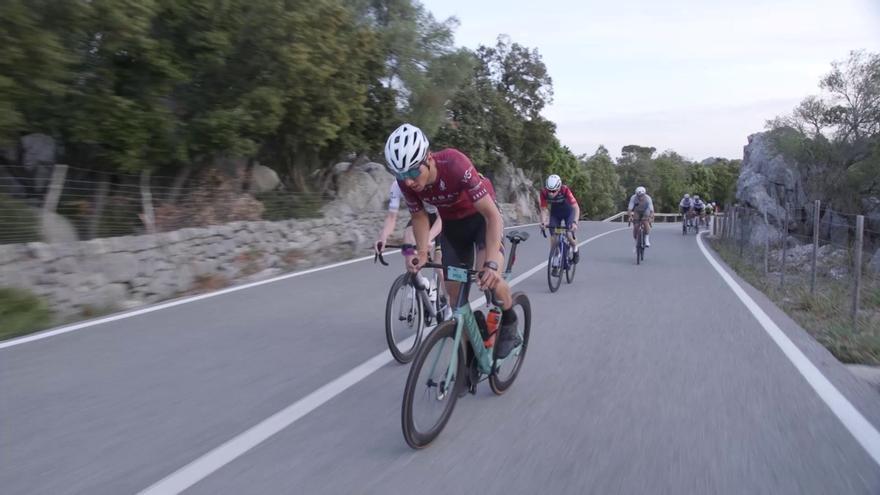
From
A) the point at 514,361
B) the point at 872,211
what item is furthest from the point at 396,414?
the point at 872,211

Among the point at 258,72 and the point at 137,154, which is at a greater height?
the point at 258,72

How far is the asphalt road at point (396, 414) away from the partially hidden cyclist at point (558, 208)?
11.2 feet

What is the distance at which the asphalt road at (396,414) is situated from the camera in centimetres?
374

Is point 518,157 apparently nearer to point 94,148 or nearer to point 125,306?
point 94,148

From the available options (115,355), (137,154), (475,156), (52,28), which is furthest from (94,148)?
(475,156)

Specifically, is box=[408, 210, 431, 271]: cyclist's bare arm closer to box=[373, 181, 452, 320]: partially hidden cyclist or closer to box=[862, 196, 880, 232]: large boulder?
box=[373, 181, 452, 320]: partially hidden cyclist

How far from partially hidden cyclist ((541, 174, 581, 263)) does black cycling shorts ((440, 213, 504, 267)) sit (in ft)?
18.6

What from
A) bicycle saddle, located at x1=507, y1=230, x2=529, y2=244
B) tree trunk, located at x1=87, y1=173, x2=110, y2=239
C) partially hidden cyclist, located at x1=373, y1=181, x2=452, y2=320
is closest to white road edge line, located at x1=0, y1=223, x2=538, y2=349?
tree trunk, located at x1=87, y1=173, x2=110, y2=239

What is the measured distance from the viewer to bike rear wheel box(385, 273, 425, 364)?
20.2 feet

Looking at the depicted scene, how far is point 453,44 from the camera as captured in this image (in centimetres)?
2606

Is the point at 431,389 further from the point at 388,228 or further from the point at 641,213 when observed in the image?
the point at 641,213

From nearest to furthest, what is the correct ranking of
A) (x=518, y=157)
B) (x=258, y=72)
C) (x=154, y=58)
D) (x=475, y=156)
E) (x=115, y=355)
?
(x=115, y=355), (x=154, y=58), (x=258, y=72), (x=475, y=156), (x=518, y=157)

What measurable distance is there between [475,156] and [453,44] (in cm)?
749

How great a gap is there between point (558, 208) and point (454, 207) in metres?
6.78
